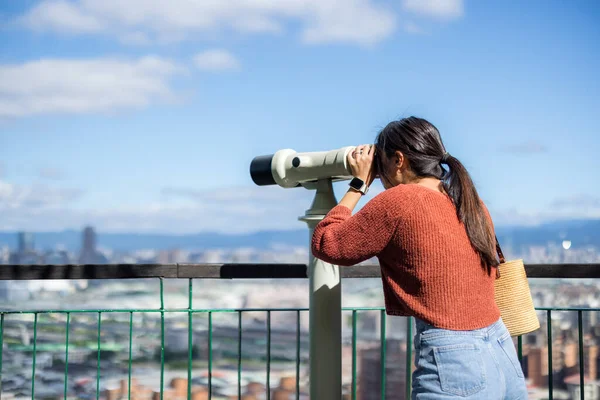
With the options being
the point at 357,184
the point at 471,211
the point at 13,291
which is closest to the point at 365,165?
the point at 357,184

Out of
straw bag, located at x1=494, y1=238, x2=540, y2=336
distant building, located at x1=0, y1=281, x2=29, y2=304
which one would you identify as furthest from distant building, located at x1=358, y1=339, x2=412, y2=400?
distant building, located at x1=0, y1=281, x2=29, y2=304

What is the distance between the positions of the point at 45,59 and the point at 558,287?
79.7m

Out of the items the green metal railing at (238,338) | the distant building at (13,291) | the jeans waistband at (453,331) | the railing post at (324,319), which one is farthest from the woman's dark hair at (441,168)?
the distant building at (13,291)

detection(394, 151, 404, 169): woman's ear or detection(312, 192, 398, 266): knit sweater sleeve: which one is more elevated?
detection(394, 151, 404, 169): woman's ear

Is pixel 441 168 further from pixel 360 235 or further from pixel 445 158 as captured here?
pixel 360 235

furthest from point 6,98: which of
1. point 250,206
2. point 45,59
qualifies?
point 250,206

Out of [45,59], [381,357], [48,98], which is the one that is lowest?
[381,357]

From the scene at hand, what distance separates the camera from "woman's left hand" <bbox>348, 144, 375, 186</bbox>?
1723mm

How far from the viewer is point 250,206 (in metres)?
66.4

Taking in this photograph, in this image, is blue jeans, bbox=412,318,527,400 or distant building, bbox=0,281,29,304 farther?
distant building, bbox=0,281,29,304

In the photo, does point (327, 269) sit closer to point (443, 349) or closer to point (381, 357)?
point (443, 349)

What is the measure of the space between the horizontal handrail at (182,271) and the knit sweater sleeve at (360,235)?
36.0 inches

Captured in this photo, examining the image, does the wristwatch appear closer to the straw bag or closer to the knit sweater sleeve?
the knit sweater sleeve

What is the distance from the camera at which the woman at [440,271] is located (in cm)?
146
